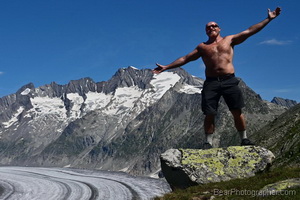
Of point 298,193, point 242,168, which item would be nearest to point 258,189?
point 298,193

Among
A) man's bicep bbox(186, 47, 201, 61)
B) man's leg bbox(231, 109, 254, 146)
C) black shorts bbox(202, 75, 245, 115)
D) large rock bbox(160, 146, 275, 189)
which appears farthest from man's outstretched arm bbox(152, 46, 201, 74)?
large rock bbox(160, 146, 275, 189)

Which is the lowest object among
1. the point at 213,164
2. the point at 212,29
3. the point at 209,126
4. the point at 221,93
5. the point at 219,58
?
the point at 213,164

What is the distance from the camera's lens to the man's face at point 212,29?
Answer: 11945 mm

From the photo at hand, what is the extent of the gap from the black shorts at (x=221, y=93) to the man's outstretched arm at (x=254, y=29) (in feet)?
4.07

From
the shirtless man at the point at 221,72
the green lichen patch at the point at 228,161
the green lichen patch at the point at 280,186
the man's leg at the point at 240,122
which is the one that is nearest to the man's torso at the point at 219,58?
the shirtless man at the point at 221,72

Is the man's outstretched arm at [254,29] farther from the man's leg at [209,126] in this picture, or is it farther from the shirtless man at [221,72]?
the man's leg at [209,126]

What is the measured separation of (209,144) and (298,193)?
15.0 feet

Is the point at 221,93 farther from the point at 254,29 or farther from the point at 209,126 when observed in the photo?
the point at 254,29

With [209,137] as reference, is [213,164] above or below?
below

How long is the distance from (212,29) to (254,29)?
136cm

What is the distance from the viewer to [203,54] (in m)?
12.0

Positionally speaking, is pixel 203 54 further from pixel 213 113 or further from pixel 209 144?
pixel 209 144

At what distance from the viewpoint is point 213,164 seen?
11812 mm

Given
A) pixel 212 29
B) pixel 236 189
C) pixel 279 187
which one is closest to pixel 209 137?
pixel 236 189
